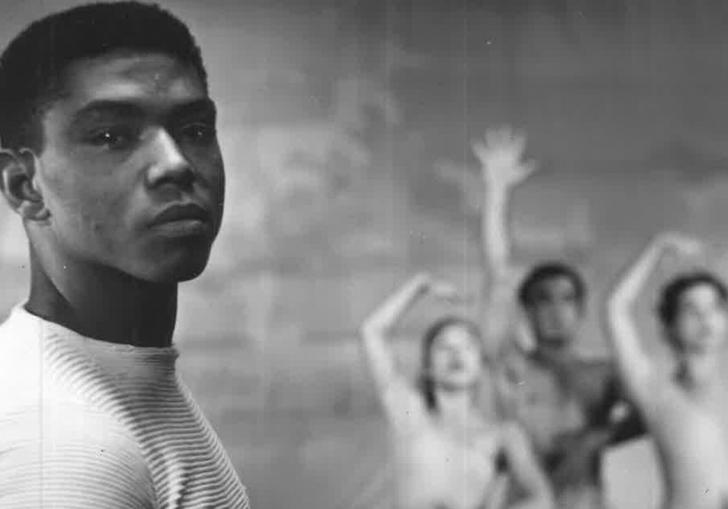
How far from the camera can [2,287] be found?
3.39 metres

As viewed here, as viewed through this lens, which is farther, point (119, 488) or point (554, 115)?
point (554, 115)

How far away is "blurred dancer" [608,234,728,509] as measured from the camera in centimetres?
353

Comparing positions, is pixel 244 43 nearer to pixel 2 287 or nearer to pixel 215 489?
pixel 2 287

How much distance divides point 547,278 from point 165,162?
113 centimetres

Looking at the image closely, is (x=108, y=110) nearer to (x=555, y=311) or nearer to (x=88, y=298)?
(x=88, y=298)

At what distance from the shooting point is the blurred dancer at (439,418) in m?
3.42

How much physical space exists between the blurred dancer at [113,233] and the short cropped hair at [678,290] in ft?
4.30

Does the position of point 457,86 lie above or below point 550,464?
above

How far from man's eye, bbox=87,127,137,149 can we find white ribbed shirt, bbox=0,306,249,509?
515 millimetres

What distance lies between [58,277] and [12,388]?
33 cm

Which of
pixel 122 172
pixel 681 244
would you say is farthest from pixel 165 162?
pixel 681 244

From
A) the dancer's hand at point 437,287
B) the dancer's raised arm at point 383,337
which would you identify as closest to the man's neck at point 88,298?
the dancer's raised arm at point 383,337

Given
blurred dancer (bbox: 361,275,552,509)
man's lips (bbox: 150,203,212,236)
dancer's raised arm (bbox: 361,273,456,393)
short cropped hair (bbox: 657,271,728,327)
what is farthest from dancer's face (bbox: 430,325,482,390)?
man's lips (bbox: 150,203,212,236)

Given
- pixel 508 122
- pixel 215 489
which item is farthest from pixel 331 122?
pixel 215 489
